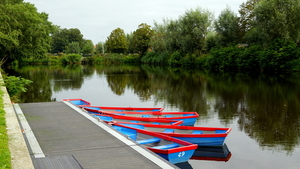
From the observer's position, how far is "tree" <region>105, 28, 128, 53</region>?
9967cm

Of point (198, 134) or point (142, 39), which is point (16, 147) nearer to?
point (198, 134)

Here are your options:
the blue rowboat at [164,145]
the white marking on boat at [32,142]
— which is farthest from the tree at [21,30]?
the blue rowboat at [164,145]

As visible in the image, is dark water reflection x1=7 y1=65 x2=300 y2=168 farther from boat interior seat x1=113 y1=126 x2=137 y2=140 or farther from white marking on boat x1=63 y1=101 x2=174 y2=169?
white marking on boat x1=63 y1=101 x2=174 y2=169

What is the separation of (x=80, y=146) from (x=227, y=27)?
157ft

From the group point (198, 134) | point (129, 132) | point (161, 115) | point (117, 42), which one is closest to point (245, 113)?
point (161, 115)

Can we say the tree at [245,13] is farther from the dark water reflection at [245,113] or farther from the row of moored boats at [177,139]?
the row of moored boats at [177,139]

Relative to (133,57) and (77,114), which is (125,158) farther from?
(133,57)

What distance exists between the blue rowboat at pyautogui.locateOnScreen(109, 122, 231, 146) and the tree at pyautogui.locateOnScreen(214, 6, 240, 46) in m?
43.9

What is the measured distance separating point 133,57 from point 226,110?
79.3 m

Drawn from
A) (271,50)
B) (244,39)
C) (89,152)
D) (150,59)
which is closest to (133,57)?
(150,59)

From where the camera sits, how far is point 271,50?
43.7 m

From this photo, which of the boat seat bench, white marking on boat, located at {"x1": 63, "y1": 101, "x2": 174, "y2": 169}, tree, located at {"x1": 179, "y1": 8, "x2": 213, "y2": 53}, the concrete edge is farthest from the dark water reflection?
tree, located at {"x1": 179, "y1": 8, "x2": 213, "y2": 53}

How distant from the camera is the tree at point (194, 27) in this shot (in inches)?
2222

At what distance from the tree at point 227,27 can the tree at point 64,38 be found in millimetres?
86460
